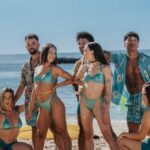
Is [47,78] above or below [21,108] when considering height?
above

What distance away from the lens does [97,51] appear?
6.69 metres

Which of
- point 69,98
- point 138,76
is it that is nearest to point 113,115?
point 69,98

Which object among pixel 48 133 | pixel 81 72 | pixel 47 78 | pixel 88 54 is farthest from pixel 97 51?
pixel 48 133

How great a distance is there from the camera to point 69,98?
21.5 metres

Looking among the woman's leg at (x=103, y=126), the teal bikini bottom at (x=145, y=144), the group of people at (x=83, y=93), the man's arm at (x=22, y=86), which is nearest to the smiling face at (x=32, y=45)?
the group of people at (x=83, y=93)

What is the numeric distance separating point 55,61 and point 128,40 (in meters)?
1.03

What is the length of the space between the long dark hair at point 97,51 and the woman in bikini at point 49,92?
46cm

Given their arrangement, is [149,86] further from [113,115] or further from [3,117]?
[113,115]

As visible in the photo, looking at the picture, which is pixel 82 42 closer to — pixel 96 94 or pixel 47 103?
pixel 96 94

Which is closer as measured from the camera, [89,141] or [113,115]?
[89,141]

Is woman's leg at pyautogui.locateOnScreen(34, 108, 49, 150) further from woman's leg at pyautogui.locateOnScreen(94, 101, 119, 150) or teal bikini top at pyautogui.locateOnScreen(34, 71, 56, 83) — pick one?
woman's leg at pyautogui.locateOnScreen(94, 101, 119, 150)

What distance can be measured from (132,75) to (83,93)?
830 mm

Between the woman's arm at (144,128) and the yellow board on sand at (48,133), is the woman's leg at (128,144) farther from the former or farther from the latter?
the yellow board on sand at (48,133)

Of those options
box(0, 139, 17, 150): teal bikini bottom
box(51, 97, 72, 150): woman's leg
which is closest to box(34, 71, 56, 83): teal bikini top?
box(51, 97, 72, 150): woman's leg
